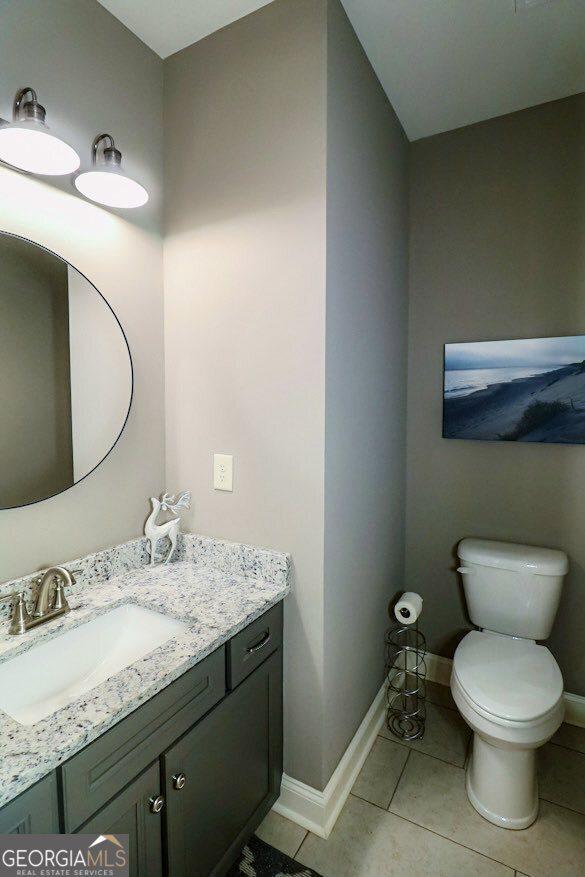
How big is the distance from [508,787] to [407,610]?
68cm

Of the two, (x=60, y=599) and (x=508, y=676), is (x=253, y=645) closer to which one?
(x=60, y=599)

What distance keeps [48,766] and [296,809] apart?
1.14 metres

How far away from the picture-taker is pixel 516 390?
78.7 inches

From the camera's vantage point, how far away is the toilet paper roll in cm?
197

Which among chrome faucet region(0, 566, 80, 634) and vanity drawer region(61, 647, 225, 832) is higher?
chrome faucet region(0, 566, 80, 634)

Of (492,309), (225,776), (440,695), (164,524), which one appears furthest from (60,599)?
(492,309)

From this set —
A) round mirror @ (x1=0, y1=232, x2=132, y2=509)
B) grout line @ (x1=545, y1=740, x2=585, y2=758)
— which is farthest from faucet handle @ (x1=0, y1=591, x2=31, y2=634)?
grout line @ (x1=545, y1=740, x2=585, y2=758)

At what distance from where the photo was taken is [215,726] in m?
1.18

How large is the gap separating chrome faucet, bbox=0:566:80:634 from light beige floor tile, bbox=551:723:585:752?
2089 mm

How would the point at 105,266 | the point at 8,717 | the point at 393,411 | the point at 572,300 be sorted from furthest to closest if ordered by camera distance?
1. the point at 393,411
2. the point at 572,300
3. the point at 105,266
4. the point at 8,717

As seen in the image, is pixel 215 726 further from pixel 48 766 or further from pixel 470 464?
pixel 470 464

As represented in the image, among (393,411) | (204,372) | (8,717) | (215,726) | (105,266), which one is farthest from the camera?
(393,411)

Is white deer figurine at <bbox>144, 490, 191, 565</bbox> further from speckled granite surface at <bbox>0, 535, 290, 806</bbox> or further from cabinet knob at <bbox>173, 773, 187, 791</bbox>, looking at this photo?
cabinet knob at <bbox>173, 773, 187, 791</bbox>

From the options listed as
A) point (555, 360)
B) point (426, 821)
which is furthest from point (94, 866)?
point (555, 360)
